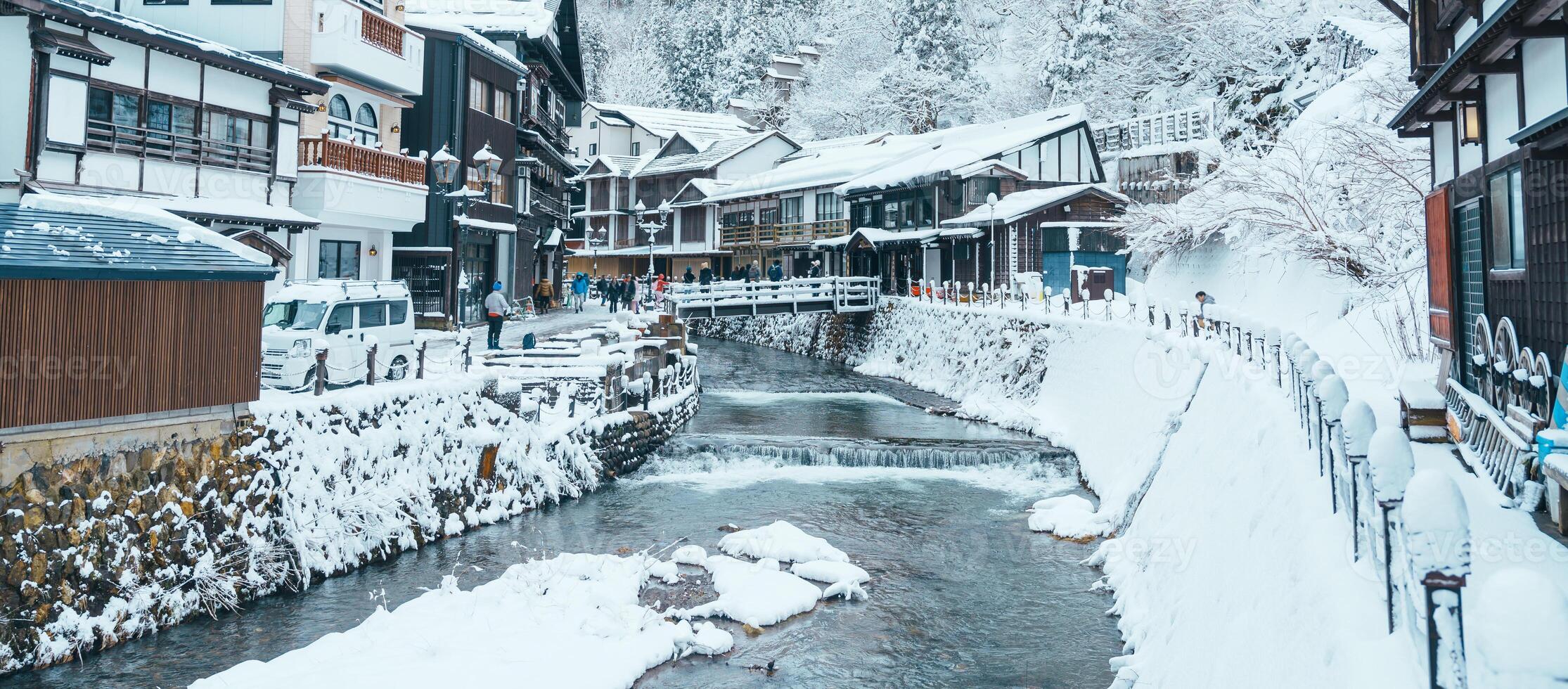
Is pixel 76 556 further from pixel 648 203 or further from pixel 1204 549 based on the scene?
pixel 648 203

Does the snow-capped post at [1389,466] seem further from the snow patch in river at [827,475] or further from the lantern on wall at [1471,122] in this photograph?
→ the snow patch in river at [827,475]

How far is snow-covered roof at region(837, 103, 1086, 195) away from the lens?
3972 centimetres

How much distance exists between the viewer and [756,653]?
10.6m

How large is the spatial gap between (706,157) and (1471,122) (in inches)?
2199

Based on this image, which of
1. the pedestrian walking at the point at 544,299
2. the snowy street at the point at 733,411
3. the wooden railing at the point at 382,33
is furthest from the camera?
the pedestrian walking at the point at 544,299

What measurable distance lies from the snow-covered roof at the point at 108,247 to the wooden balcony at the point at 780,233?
37.5m

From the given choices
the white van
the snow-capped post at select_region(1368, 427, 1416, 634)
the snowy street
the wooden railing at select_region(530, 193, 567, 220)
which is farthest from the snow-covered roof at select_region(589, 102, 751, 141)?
the snow-capped post at select_region(1368, 427, 1416, 634)

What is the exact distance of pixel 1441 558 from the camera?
3.53 metres

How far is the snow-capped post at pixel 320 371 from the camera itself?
1362 centimetres

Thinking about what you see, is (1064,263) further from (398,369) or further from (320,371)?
(320,371)

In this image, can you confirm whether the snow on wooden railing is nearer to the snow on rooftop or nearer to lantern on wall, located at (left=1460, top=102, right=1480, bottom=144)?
lantern on wall, located at (left=1460, top=102, right=1480, bottom=144)

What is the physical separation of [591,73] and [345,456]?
86.3 meters

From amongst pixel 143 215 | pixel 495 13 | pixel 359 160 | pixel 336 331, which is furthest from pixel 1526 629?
pixel 495 13

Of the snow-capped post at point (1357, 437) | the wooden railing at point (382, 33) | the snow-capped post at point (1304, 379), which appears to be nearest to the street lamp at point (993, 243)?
the wooden railing at point (382, 33)
